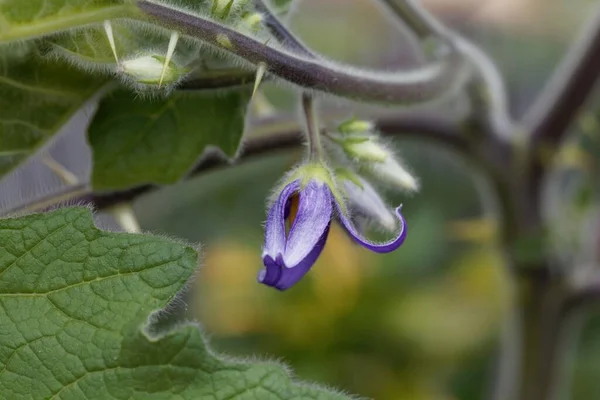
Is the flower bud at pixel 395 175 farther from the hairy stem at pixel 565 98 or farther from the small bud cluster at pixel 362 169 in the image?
the hairy stem at pixel 565 98

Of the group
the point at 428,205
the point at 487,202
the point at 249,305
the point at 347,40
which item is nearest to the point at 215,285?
the point at 249,305

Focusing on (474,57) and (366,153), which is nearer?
(366,153)

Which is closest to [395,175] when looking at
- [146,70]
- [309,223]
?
[309,223]

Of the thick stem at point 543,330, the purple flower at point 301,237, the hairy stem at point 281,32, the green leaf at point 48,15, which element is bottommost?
the purple flower at point 301,237

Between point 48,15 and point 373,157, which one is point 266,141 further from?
point 48,15

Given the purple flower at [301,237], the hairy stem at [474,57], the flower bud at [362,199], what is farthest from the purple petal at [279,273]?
the hairy stem at [474,57]

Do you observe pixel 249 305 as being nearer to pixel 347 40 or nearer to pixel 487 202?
pixel 487 202
